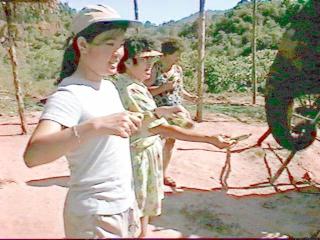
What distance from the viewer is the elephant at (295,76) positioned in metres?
4.37

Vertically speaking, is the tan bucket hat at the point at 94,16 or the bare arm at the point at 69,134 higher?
the tan bucket hat at the point at 94,16

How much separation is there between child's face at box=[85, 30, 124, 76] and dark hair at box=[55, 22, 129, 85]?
2cm

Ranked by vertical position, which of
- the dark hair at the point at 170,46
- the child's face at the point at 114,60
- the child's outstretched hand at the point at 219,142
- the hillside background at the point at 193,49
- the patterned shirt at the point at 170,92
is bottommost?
the hillside background at the point at 193,49

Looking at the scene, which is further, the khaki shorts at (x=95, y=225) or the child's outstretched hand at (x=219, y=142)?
the child's outstretched hand at (x=219, y=142)

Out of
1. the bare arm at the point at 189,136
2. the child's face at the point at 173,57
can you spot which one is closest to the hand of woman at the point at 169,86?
the child's face at the point at 173,57

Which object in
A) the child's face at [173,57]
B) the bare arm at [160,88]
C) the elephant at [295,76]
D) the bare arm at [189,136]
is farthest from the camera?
the child's face at [173,57]

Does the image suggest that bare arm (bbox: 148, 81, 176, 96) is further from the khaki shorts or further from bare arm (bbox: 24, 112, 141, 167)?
bare arm (bbox: 24, 112, 141, 167)

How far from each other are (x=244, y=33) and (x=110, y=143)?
2882 cm

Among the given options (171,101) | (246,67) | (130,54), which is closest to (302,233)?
(171,101)

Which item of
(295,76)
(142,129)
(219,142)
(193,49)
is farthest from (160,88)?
(193,49)

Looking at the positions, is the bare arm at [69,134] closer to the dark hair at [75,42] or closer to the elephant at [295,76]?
the dark hair at [75,42]

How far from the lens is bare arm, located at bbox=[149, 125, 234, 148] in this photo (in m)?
2.51

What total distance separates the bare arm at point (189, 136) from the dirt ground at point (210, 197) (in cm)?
150

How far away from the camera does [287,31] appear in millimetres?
4547
